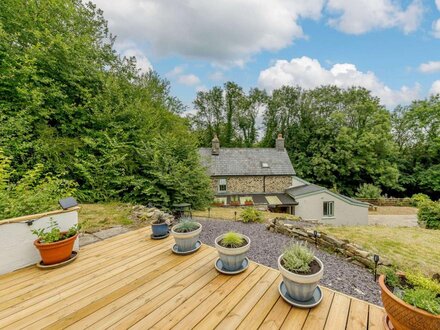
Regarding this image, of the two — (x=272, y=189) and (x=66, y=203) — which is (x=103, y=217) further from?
(x=272, y=189)

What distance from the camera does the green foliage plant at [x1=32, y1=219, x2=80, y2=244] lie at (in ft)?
10.2

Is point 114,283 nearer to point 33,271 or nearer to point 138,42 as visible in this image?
point 33,271

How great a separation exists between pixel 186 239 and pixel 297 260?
75.6 inches

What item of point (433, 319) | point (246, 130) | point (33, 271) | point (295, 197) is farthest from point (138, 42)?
point (246, 130)

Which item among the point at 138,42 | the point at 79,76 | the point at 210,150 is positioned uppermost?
the point at 138,42

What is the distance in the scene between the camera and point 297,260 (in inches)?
89.8

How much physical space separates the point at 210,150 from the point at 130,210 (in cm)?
1206

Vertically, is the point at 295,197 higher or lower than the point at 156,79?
lower

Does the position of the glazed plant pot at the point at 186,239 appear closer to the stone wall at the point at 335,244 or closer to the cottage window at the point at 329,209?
the stone wall at the point at 335,244

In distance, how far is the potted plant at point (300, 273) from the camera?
2145 millimetres

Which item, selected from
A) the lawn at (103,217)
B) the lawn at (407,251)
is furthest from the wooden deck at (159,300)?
the lawn at (407,251)

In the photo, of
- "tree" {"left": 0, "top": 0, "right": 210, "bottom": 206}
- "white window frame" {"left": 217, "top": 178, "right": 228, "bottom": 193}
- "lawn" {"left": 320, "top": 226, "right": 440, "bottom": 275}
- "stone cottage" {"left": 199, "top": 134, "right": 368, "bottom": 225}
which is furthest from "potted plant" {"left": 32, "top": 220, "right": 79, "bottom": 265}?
"white window frame" {"left": 217, "top": 178, "right": 228, "bottom": 193}

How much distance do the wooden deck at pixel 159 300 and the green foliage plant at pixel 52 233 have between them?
0.45 metres

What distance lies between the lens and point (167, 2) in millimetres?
6738
